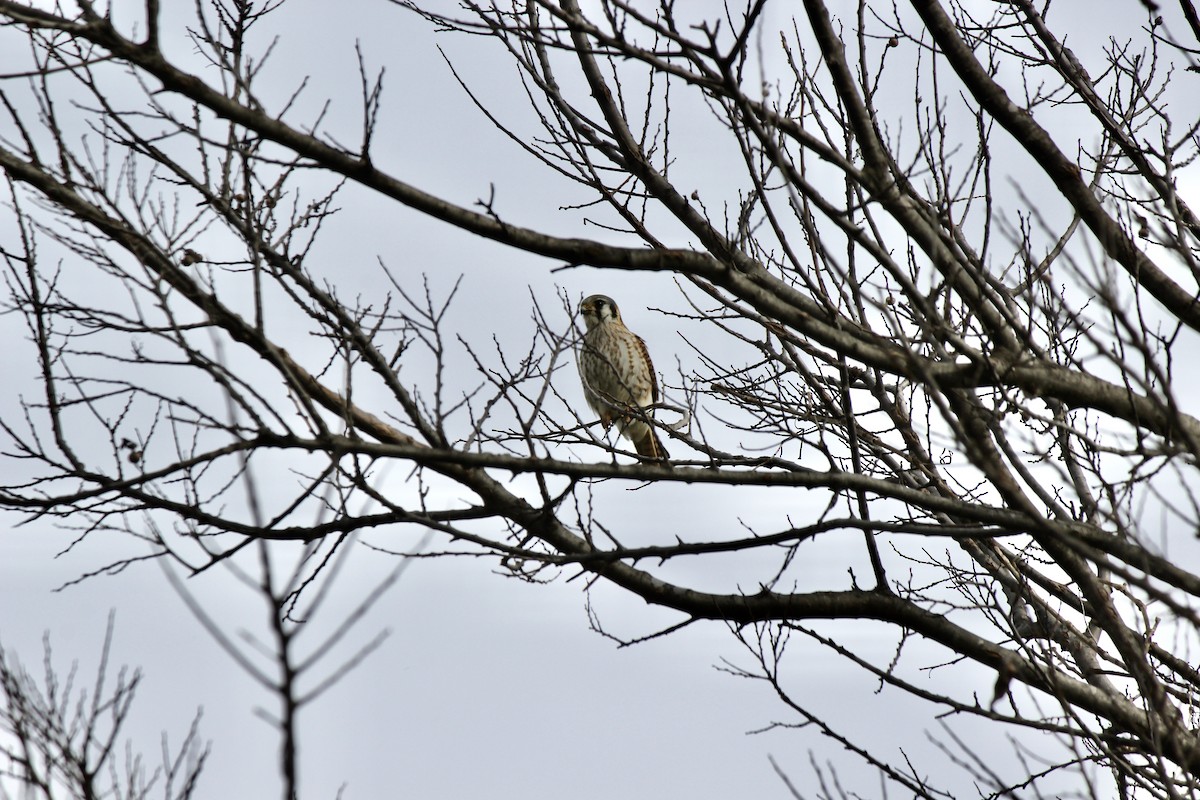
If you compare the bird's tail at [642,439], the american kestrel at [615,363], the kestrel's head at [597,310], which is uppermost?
the kestrel's head at [597,310]

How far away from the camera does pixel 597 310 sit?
31.2ft

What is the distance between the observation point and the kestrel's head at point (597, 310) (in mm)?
9461

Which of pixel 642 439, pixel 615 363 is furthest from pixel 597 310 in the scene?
pixel 642 439

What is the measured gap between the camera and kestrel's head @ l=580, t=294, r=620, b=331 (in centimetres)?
946

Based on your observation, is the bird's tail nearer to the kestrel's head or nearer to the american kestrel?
the american kestrel

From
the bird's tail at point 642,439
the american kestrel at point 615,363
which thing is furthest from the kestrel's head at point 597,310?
the bird's tail at point 642,439

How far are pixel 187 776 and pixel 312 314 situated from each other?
2.27 meters

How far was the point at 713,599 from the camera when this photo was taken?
4.50m

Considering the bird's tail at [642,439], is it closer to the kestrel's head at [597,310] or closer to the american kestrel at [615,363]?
the american kestrel at [615,363]

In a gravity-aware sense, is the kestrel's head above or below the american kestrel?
above

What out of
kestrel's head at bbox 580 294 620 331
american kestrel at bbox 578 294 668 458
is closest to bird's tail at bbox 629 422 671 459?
american kestrel at bbox 578 294 668 458

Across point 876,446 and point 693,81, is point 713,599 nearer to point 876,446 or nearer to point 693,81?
point 876,446

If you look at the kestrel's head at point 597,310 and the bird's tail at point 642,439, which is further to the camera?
the kestrel's head at point 597,310

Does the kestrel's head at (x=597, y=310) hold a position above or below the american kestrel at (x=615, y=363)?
above
